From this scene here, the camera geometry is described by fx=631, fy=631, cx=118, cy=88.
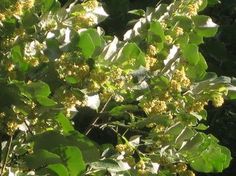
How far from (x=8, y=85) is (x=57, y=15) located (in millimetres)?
241

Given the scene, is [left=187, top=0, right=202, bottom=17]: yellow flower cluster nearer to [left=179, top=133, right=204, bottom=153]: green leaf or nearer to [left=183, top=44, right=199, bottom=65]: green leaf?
[left=183, top=44, right=199, bottom=65]: green leaf

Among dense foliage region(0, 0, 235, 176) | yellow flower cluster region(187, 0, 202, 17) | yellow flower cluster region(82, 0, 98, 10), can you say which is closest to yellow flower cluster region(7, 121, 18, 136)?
dense foliage region(0, 0, 235, 176)

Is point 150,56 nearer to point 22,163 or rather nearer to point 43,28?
point 43,28

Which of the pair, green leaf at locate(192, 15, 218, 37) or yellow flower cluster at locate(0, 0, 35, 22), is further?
green leaf at locate(192, 15, 218, 37)

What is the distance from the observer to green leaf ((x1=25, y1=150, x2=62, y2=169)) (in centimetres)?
121

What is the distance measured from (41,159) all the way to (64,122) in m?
0.12

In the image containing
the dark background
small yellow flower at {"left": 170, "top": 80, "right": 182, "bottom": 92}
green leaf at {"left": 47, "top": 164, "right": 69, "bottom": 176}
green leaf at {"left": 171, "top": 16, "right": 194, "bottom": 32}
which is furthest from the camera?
the dark background

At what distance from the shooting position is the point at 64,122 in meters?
1.32

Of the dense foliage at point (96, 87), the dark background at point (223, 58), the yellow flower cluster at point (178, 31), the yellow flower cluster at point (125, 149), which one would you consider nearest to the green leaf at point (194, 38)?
the dense foliage at point (96, 87)

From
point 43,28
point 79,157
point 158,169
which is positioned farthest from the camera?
point 158,169

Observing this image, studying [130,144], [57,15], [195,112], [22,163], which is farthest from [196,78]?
[22,163]

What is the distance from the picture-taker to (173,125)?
1.49 m

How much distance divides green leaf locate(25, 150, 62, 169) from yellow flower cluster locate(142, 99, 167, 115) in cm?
28

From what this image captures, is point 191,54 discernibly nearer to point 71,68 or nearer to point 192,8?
point 192,8
